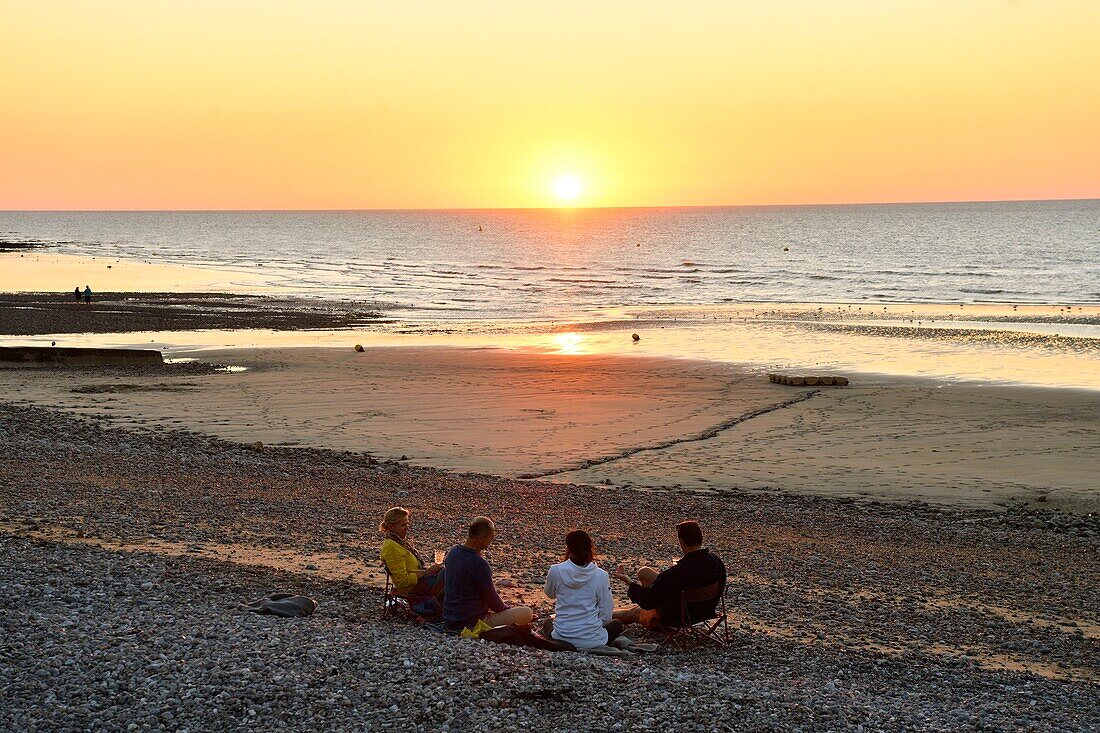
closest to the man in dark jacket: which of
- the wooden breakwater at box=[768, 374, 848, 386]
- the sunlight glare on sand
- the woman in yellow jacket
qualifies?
Result: the woman in yellow jacket

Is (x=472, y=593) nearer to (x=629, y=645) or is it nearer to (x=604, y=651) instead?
(x=604, y=651)

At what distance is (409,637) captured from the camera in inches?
371

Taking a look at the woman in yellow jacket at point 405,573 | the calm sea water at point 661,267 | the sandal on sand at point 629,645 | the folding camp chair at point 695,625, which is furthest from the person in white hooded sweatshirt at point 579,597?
the calm sea water at point 661,267

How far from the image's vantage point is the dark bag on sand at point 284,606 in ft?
33.0

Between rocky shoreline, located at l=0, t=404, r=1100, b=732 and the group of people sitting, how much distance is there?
1.44ft

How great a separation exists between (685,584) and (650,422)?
1442cm

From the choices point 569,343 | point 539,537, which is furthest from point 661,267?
point 539,537

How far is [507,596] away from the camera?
1150cm

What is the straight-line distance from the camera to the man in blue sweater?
9617 mm

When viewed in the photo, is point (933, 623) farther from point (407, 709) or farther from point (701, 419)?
point (701, 419)

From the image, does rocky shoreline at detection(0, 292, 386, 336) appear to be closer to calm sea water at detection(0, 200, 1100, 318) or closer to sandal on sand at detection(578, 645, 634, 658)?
calm sea water at detection(0, 200, 1100, 318)

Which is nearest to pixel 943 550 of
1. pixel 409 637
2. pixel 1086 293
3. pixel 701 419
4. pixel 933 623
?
pixel 933 623

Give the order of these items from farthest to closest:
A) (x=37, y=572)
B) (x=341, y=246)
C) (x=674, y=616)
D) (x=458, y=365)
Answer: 1. (x=341, y=246)
2. (x=458, y=365)
3. (x=37, y=572)
4. (x=674, y=616)

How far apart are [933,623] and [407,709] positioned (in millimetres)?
5980
